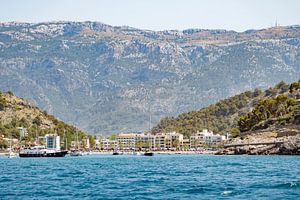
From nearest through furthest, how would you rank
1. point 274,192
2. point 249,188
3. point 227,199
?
point 227,199 < point 274,192 < point 249,188

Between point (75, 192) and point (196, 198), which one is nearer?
point (196, 198)

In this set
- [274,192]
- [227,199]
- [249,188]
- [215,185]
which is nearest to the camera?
[227,199]

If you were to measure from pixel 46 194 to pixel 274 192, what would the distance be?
72.9ft

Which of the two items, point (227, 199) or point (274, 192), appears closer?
point (227, 199)

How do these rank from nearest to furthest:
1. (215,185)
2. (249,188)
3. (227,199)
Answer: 1. (227,199)
2. (249,188)
3. (215,185)

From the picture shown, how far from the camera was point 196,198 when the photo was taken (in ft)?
225

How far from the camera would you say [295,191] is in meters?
73.3

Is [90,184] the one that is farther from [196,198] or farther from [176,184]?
[196,198]

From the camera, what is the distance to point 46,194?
244ft

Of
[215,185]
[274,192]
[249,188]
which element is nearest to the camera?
[274,192]

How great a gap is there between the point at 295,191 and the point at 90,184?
25133 mm

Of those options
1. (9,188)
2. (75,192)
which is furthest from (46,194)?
(9,188)

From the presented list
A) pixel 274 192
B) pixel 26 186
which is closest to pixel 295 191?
pixel 274 192

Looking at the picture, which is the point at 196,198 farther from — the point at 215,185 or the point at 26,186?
the point at 26,186
